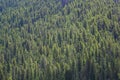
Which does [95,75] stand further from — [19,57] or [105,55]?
[19,57]

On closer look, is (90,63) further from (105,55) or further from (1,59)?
(1,59)

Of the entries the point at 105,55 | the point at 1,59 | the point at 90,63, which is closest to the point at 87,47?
the point at 105,55

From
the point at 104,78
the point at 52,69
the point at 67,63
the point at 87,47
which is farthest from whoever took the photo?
the point at 87,47

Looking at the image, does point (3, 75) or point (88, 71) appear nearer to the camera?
point (88, 71)

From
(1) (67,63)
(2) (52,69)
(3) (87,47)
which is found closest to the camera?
(2) (52,69)

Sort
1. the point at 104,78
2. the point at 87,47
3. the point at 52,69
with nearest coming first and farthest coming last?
the point at 104,78, the point at 52,69, the point at 87,47

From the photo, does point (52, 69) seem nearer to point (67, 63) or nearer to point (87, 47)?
point (67, 63)

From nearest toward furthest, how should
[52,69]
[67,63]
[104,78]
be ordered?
[104,78] → [52,69] → [67,63]

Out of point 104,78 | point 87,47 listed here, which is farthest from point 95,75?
point 87,47

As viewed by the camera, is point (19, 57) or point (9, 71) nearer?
point (9, 71)
